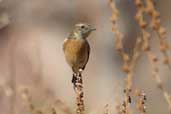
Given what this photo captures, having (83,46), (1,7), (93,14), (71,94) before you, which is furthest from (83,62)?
(93,14)

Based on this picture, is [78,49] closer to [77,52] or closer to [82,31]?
[77,52]

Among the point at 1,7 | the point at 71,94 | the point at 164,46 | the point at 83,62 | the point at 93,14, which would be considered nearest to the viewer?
the point at 164,46

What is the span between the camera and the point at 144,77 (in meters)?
11.9

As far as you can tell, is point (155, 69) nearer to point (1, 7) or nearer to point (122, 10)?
point (1, 7)

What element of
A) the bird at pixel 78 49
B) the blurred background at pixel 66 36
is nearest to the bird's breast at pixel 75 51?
the bird at pixel 78 49

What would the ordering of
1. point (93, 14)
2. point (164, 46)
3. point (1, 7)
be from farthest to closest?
point (93, 14) < point (1, 7) < point (164, 46)

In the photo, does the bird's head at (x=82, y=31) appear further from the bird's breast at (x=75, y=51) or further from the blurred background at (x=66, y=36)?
the blurred background at (x=66, y=36)

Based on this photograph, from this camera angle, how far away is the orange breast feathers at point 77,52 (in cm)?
615

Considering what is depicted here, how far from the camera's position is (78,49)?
249 inches

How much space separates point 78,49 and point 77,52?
0.03 meters

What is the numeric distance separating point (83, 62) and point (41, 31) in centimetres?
635

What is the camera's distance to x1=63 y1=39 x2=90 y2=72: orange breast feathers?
615 cm

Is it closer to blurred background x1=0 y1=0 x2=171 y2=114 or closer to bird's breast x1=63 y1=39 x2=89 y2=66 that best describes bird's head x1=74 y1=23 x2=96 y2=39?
bird's breast x1=63 y1=39 x2=89 y2=66

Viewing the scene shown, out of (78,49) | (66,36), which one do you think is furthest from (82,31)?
(66,36)
